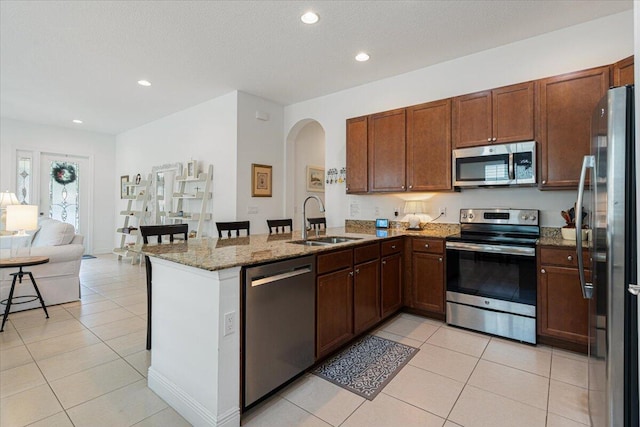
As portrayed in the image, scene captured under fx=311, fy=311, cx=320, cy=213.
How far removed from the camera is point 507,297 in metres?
2.78

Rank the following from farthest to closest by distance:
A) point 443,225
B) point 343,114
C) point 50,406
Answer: point 343,114
point 443,225
point 50,406

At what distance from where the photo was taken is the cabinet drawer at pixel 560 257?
247 centimetres

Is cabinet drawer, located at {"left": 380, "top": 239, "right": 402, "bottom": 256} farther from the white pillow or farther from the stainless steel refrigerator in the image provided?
the white pillow

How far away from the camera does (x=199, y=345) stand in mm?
1710

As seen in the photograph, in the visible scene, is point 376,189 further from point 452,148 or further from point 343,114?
point 343,114

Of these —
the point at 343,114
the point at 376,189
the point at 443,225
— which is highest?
the point at 343,114

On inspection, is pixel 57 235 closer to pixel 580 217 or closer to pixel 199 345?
pixel 199 345

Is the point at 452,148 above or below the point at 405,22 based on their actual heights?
below

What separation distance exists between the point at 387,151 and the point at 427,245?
1232mm

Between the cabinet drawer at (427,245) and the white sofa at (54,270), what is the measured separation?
13.4 feet

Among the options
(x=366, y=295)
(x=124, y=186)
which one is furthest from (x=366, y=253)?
(x=124, y=186)

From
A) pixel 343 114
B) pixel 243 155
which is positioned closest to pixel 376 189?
pixel 343 114

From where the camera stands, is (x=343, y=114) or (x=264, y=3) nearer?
(x=264, y=3)

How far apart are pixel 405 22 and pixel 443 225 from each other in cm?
215
